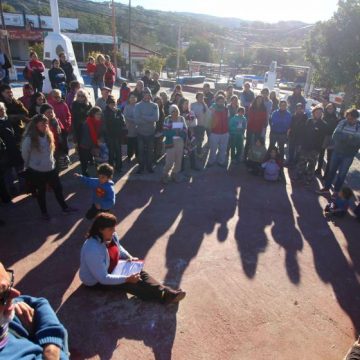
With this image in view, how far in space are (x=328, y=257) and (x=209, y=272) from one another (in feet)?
6.50

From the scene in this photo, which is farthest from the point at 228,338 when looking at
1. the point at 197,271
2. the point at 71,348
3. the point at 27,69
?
the point at 27,69

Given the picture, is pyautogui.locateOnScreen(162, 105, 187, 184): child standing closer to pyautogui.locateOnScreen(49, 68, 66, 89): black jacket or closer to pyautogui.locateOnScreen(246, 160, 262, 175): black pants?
pyautogui.locateOnScreen(246, 160, 262, 175): black pants

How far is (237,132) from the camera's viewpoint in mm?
8953

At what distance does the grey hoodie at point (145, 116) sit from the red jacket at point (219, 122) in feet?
5.32

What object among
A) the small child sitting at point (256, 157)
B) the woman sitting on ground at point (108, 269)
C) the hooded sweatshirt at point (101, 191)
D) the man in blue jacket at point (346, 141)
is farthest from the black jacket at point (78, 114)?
the man in blue jacket at point (346, 141)

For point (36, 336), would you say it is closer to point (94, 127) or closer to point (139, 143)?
point (94, 127)

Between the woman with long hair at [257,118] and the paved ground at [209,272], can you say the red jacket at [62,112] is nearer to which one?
the paved ground at [209,272]

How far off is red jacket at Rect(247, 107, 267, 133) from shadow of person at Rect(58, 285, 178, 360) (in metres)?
6.10

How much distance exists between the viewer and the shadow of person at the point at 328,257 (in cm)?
438

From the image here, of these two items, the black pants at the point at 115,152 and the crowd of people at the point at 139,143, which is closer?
the crowd of people at the point at 139,143

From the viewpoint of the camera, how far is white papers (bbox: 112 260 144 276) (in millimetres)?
4023

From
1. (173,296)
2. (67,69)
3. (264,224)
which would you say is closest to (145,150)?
(264,224)

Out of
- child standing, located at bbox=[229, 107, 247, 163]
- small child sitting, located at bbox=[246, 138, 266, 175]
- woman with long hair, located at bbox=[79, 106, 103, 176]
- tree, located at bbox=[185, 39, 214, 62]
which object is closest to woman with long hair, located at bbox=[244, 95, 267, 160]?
child standing, located at bbox=[229, 107, 247, 163]

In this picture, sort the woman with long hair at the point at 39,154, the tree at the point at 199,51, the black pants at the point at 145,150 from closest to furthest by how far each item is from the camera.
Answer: the woman with long hair at the point at 39,154 < the black pants at the point at 145,150 < the tree at the point at 199,51
